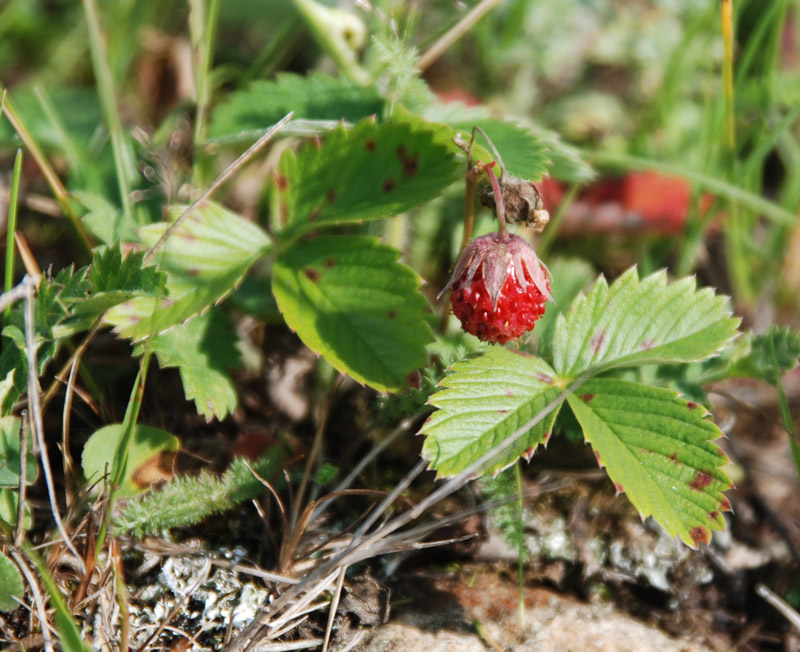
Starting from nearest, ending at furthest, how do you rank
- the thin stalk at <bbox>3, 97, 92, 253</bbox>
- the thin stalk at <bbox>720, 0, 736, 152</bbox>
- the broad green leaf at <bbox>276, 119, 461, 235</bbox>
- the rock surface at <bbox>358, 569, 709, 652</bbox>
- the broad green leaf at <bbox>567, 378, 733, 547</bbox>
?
the broad green leaf at <bbox>567, 378, 733, 547</bbox> → the rock surface at <bbox>358, 569, 709, 652</bbox> → the broad green leaf at <bbox>276, 119, 461, 235</bbox> → the thin stalk at <bbox>3, 97, 92, 253</bbox> → the thin stalk at <bbox>720, 0, 736, 152</bbox>

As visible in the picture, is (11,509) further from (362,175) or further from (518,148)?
(518,148)

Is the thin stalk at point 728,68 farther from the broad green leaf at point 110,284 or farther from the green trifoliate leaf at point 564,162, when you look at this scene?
the broad green leaf at point 110,284

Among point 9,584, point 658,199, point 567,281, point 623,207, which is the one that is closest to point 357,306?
point 567,281

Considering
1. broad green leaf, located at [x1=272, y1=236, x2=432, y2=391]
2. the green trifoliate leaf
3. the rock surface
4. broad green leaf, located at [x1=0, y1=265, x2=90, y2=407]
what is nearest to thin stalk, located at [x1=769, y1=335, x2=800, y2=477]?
the rock surface

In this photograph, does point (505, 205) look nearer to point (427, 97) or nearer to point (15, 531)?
point (427, 97)

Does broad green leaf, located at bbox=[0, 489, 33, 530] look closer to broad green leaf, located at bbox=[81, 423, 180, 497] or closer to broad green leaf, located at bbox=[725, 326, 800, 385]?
broad green leaf, located at bbox=[81, 423, 180, 497]

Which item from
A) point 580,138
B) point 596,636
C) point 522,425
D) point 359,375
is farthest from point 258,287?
point 580,138

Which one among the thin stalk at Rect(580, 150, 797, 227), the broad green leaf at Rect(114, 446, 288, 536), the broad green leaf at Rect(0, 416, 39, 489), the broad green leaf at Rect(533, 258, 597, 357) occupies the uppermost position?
the thin stalk at Rect(580, 150, 797, 227)

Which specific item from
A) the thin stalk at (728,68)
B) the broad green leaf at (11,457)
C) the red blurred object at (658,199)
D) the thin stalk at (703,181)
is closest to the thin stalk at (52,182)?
the broad green leaf at (11,457)
